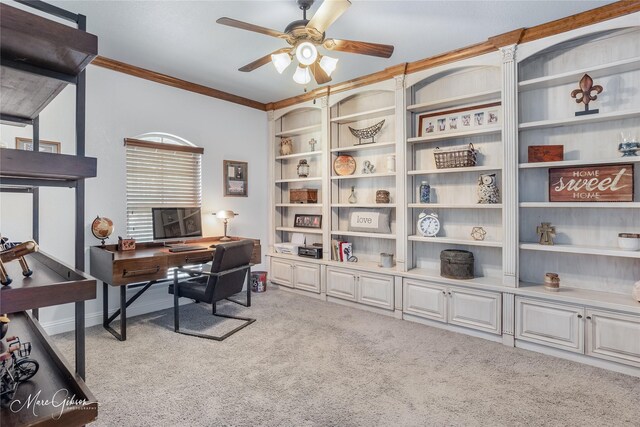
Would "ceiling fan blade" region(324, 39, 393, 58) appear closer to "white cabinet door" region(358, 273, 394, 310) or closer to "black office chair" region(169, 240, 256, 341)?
"black office chair" region(169, 240, 256, 341)

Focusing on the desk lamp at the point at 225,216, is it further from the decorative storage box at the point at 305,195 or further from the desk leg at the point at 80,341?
the desk leg at the point at 80,341

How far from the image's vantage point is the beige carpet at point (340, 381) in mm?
2045

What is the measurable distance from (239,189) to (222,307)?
164cm

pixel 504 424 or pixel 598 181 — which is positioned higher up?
pixel 598 181

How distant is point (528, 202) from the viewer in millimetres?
3113

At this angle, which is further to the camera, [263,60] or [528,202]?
[528,202]

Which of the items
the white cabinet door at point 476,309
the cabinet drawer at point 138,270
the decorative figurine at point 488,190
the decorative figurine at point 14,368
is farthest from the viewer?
the decorative figurine at point 488,190

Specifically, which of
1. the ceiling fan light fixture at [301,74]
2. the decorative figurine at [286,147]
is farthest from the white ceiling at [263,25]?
the decorative figurine at [286,147]

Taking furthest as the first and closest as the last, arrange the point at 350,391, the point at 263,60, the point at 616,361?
the point at 263,60
the point at 616,361
the point at 350,391

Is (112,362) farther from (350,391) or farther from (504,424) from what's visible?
(504,424)

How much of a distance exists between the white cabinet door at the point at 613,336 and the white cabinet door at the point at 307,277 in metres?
2.80

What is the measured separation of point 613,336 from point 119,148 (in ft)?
15.7

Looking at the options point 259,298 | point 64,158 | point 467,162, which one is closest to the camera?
point 64,158

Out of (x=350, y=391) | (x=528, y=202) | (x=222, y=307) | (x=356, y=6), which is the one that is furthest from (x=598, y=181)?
(x=222, y=307)
